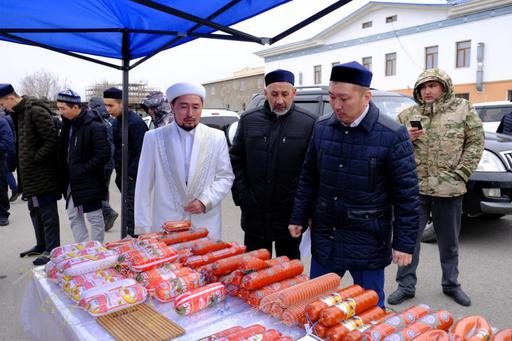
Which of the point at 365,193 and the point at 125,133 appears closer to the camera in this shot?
the point at 365,193

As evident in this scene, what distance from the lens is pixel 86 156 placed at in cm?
451

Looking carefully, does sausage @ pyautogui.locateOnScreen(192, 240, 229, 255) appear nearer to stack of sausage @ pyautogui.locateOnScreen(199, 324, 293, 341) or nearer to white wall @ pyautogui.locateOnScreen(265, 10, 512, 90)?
stack of sausage @ pyautogui.locateOnScreen(199, 324, 293, 341)

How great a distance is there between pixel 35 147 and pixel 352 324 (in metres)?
4.37

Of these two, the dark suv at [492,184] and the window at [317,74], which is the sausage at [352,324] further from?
the window at [317,74]

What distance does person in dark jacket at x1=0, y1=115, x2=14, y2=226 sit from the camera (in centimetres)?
715

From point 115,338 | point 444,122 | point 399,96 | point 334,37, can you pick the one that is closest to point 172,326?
point 115,338

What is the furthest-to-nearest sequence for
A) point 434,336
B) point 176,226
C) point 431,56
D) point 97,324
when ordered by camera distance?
point 431,56
point 176,226
point 97,324
point 434,336

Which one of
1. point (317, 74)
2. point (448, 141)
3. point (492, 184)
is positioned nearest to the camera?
point (448, 141)

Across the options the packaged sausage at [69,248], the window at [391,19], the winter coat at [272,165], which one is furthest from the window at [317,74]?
the packaged sausage at [69,248]

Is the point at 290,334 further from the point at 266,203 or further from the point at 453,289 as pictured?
the point at 453,289

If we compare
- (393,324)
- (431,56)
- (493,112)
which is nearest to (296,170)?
(393,324)

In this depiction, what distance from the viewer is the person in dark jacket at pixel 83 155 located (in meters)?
4.42

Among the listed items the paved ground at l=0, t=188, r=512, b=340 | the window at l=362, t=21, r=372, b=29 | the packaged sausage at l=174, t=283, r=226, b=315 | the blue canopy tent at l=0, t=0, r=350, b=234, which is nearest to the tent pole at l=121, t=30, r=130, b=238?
the blue canopy tent at l=0, t=0, r=350, b=234

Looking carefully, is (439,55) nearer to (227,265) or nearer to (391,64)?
(391,64)
